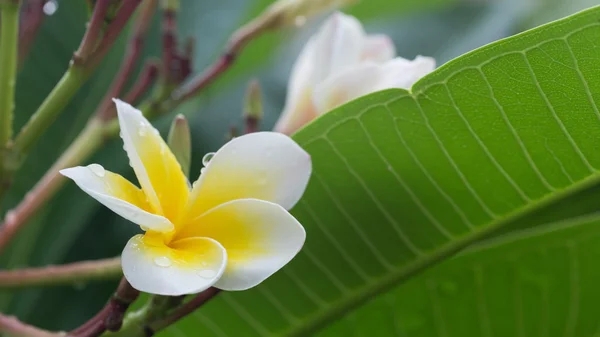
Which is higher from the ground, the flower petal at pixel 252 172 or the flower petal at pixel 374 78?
the flower petal at pixel 374 78

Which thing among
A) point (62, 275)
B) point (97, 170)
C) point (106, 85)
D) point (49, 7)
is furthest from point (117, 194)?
point (106, 85)

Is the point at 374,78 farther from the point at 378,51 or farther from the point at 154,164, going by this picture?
the point at 154,164

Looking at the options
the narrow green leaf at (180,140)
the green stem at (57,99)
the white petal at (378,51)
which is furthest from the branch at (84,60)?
the white petal at (378,51)

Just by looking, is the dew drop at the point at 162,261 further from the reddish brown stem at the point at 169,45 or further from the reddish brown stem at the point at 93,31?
the reddish brown stem at the point at 169,45

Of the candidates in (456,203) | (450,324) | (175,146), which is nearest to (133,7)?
(175,146)

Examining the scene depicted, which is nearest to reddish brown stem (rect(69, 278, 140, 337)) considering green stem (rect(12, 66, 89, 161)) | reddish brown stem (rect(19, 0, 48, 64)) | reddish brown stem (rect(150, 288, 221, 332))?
reddish brown stem (rect(150, 288, 221, 332))

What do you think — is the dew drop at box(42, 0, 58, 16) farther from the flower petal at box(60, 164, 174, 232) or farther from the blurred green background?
the flower petal at box(60, 164, 174, 232)

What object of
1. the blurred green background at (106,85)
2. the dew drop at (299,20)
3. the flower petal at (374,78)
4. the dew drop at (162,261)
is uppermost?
the dew drop at (299,20)

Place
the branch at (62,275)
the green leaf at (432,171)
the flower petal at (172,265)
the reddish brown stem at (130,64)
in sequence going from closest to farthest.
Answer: the flower petal at (172,265) < the green leaf at (432,171) < the branch at (62,275) < the reddish brown stem at (130,64)
